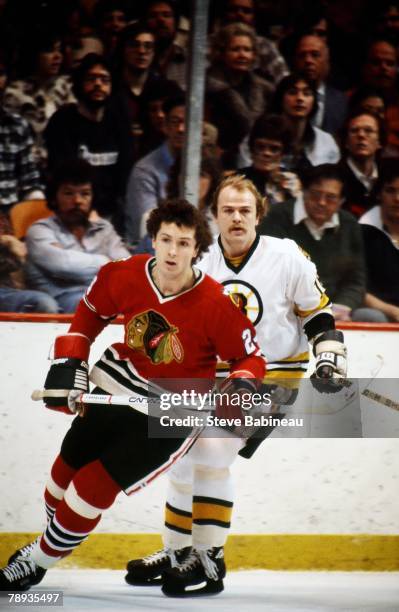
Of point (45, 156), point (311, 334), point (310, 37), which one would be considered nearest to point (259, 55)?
point (310, 37)

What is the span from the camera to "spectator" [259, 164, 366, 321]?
345 cm

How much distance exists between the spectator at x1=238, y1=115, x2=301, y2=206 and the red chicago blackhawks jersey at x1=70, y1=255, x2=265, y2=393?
3.11 feet

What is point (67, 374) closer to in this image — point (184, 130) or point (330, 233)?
point (184, 130)

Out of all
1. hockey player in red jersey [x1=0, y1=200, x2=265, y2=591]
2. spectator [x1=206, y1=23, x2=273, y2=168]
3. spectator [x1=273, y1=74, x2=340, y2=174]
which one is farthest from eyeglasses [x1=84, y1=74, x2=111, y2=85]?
hockey player in red jersey [x1=0, y1=200, x2=265, y2=591]

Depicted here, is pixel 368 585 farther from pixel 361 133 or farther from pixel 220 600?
pixel 361 133

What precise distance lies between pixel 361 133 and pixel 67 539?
74.4 inches

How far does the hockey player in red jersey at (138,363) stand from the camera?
2529mm

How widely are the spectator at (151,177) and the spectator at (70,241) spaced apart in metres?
0.08

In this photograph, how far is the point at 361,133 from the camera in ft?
11.9

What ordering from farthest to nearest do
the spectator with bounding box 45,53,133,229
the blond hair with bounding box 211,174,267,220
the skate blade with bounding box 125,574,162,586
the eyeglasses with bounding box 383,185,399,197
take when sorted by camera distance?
the eyeglasses with bounding box 383,185,399,197 < the spectator with bounding box 45,53,133,229 < the skate blade with bounding box 125,574,162,586 < the blond hair with bounding box 211,174,267,220

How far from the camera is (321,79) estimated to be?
364 cm

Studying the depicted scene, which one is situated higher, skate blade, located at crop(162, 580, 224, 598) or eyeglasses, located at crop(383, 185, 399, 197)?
eyeglasses, located at crop(383, 185, 399, 197)

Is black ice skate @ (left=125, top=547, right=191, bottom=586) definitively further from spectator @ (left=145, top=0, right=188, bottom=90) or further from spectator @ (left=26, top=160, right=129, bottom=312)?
spectator @ (left=145, top=0, right=188, bottom=90)

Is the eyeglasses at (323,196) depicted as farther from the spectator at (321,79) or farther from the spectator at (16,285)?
the spectator at (16,285)
